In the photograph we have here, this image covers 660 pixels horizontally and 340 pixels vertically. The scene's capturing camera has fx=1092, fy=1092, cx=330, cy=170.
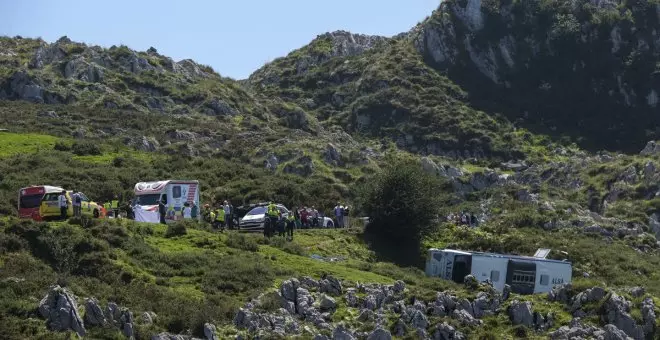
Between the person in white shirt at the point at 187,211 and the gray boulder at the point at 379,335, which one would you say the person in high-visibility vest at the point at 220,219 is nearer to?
the person in white shirt at the point at 187,211

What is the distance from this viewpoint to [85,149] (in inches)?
3364

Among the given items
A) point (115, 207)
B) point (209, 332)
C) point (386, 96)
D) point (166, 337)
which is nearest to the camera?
point (166, 337)

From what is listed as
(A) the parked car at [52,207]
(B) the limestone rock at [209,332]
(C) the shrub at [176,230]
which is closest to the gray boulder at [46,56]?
(A) the parked car at [52,207]

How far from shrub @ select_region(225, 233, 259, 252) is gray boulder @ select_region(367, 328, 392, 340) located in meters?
15.3

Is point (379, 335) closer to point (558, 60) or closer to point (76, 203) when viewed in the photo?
point (76, 203)

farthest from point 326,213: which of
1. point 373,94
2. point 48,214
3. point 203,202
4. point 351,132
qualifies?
point 373,94

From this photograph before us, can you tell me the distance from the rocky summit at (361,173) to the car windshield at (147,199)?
20.1 ft

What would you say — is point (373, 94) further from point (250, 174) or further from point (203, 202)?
point (203, 202)

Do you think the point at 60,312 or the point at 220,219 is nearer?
the point at 60,312

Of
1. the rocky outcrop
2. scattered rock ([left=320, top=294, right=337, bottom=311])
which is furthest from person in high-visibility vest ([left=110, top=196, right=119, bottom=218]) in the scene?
the rocky outcrop

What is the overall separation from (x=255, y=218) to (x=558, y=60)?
293ft

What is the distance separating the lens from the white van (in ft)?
204

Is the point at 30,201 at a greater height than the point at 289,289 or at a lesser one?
greater

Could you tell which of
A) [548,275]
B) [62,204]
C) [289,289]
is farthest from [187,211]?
[548,275]
